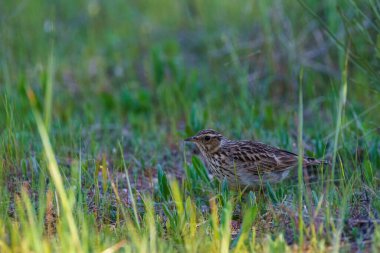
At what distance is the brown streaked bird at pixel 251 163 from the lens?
21.3ft

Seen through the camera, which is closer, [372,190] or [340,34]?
[372,190]

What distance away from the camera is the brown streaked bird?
21.3 feet

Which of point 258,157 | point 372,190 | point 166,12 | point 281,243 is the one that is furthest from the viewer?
point 166,12

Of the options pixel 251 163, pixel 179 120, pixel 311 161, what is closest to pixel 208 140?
pixel 251 163

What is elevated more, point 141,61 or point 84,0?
point 84,0

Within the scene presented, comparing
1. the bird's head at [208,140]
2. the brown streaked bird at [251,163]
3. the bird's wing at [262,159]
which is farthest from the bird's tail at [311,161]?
the bird's head at [208,140]

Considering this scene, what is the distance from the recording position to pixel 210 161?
677 cm

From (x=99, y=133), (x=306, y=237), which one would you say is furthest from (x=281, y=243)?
(x=99, y=133)

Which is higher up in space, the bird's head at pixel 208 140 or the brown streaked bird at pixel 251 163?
the bird's head at pixel 208 140

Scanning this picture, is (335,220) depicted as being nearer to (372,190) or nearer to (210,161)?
(372,190)

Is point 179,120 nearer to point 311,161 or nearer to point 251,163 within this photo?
point 251,163

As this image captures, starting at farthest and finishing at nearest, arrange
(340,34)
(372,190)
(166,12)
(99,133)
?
(166,12) → (340,34) → (99,133) → (372,190)

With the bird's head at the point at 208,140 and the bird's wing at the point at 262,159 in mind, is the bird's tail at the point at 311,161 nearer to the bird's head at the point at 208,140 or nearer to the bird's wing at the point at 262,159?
the bird's wing at the point at 262,159

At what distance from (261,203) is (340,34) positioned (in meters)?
4.20
